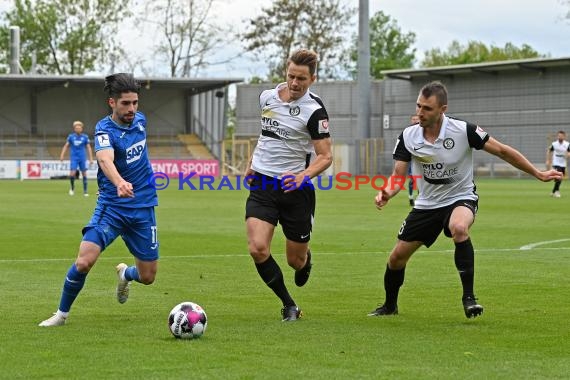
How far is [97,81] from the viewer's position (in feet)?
231

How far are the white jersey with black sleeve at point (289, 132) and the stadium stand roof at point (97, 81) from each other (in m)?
58.0

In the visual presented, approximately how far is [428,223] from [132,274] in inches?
103

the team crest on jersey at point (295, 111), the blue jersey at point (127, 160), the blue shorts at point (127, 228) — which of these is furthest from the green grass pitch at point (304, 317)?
the team crest on jersey at point (295, 111)

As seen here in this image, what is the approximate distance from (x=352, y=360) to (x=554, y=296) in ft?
13.8

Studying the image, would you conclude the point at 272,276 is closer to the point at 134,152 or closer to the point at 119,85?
the point at 134,152

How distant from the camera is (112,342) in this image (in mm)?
7832

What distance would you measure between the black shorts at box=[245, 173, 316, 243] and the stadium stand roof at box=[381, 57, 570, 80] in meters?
54.1

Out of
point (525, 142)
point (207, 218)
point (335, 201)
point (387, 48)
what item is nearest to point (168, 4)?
point (525, 142)

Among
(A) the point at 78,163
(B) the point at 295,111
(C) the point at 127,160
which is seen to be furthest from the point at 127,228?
(A) the point at 78,163

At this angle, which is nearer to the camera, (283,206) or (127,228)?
(127,228)

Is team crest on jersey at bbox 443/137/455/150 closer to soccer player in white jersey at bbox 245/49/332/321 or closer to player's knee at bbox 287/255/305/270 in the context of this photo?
soccer player in white jersey at bbox 245/49/332/321

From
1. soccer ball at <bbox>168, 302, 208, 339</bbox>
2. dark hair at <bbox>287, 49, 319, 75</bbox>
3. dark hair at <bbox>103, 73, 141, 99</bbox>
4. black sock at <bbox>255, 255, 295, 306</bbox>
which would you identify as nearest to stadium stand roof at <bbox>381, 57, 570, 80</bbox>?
dark hair at <bbox>287, 49, 319, 75</bbox>

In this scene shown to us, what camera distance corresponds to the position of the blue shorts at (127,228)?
8.90 m

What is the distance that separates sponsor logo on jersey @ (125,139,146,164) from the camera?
29.9ft
